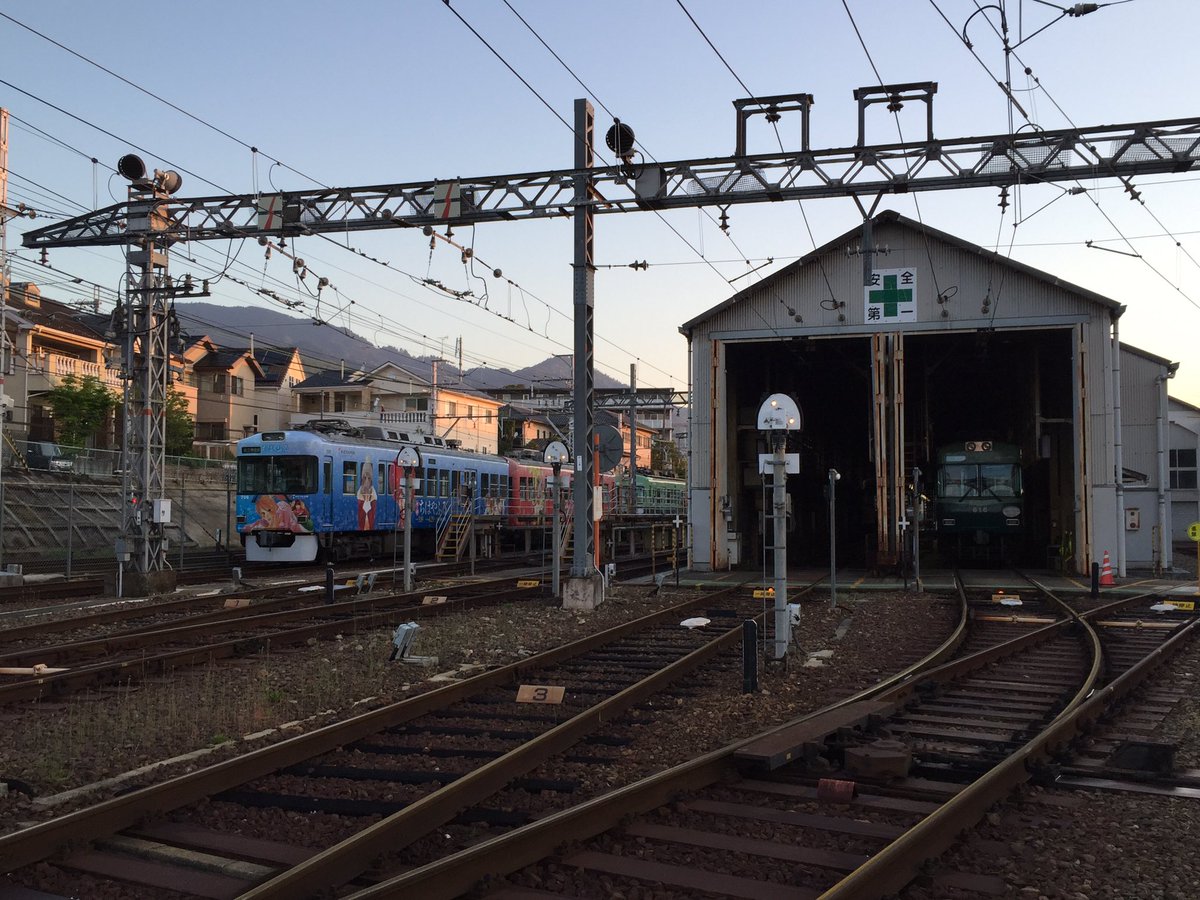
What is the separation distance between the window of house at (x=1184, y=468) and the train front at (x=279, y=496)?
42.5 m

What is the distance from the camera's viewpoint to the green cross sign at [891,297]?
976 inches

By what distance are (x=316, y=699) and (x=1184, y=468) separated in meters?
51.4

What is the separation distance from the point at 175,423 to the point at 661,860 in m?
43.5

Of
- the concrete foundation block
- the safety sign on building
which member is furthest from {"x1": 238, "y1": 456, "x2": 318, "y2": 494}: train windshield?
the safety sign on building

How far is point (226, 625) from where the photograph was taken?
1384 centimetres

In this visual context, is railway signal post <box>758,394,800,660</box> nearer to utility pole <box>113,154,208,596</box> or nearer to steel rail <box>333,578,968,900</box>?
steel rail <box>333,578,968,900</box>

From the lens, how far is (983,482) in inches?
1085

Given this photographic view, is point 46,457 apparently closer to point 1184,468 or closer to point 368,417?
point 368,417

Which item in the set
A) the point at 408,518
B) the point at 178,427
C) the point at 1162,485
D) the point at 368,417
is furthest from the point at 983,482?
the point at 368,417

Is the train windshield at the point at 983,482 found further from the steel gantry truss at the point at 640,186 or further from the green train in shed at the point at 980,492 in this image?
the steel gantry truss at the point at 640,186

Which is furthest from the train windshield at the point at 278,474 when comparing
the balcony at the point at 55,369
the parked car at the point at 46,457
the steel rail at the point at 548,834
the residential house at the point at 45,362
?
the steel rail at the point at 548,834

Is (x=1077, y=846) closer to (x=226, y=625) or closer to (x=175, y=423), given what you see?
(x=226, y=625)

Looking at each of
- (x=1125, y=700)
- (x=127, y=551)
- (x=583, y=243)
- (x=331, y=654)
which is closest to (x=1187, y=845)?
(x=1125, y=700)

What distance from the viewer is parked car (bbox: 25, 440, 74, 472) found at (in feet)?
107
